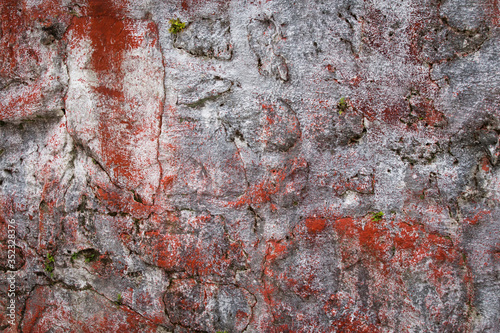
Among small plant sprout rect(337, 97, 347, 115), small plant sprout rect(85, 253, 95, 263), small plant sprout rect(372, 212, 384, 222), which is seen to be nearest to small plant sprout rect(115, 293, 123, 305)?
small plant sprout rect(85, 253, 95, 263)

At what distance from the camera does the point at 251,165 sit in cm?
159

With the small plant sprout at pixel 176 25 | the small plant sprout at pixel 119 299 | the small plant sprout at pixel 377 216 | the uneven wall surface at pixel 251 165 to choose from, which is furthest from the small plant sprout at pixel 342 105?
the small plant sprout at pixel 119 299

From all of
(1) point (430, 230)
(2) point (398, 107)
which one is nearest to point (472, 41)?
(2) point (398, 107)

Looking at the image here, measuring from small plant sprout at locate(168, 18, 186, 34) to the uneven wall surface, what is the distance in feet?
0.09

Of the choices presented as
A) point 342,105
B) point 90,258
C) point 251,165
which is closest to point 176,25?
point 251,165

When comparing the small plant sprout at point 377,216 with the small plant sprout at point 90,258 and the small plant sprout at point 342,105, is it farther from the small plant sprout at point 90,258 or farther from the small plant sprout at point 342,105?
the small plant sprout at point 90,258

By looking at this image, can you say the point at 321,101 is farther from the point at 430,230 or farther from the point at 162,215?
the point at 162,215

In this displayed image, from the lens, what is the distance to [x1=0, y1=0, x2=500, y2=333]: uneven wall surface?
1.46m

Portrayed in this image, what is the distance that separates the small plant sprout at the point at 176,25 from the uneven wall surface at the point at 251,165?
0.03 metres

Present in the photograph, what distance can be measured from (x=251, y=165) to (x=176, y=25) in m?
0.75

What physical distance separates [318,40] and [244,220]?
888mm

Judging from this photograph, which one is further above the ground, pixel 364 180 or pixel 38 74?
pixel 38 74

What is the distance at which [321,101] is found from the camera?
1.53 metres

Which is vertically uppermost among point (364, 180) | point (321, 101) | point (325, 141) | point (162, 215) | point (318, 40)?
point (318, 40)
